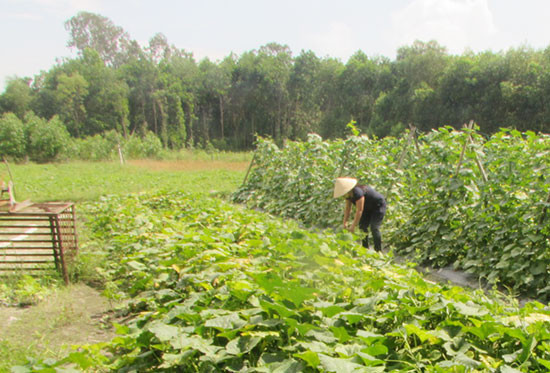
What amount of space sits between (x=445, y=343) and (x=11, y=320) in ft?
11.8

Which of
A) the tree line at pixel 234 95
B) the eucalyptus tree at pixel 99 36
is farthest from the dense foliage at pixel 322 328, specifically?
the eucalyptus tree at pixel 99 36

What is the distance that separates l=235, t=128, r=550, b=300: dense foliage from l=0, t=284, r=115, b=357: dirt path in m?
3.63

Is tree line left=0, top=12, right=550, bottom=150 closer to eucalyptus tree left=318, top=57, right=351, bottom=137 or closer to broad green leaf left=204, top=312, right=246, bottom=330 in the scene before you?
eucalyptus tree left=318, top=57, right=351, bottom=137

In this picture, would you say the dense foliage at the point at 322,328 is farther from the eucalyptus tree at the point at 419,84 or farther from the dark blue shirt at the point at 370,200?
the eucalyptus tree at the point at 419,84

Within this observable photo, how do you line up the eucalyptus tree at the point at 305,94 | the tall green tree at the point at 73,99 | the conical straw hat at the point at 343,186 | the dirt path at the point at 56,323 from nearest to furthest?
1. the dirt path at the point at 56,323
2. the conical straw hat at the point at 343,186
3. the tall green tree at the point at 73,99
4. the eucalyptus tree at the point at 305,94

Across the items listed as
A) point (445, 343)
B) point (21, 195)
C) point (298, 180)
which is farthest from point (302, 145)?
point (21, 195)

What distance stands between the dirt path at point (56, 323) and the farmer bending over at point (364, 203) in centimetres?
339

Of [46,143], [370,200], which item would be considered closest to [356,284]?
[370,200]

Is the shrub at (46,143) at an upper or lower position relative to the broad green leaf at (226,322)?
upper

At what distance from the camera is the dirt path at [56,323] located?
3.19m

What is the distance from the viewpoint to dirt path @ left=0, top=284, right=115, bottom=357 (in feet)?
10.5

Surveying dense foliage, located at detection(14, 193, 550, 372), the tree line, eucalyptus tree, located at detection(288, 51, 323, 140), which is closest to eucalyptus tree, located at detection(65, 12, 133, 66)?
the tree line

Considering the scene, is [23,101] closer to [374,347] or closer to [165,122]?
[165,122]

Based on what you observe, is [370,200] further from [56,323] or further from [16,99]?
[16,99]
